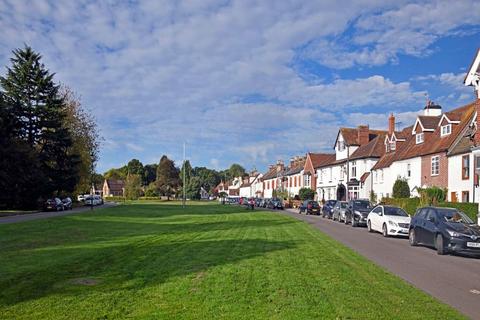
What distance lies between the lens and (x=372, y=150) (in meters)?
58.6

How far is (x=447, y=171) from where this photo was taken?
1465 inches

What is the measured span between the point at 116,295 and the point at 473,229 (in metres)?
13.5

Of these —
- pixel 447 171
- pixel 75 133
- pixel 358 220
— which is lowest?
pixel 358 220

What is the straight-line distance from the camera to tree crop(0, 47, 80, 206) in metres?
51.7

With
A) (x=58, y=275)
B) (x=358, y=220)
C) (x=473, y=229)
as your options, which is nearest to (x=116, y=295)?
(x=58, y=275)

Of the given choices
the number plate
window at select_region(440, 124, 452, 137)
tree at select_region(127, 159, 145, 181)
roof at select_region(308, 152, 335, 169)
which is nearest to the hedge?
window at select_region(440, 124, 452, 137)

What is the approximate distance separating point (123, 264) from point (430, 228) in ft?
39.4

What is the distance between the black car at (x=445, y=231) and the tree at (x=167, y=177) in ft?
319

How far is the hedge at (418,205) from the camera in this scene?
89.0ft

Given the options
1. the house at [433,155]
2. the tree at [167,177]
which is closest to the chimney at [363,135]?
the house at [433,155]

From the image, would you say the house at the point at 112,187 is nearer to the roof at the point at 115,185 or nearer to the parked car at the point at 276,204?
the roof at the point at 115,185

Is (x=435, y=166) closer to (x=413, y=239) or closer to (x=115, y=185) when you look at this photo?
(x=413, y=239)

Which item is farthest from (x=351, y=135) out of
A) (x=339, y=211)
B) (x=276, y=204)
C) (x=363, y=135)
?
(x=339, y=211)

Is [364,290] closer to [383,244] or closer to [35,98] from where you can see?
[383,244]
